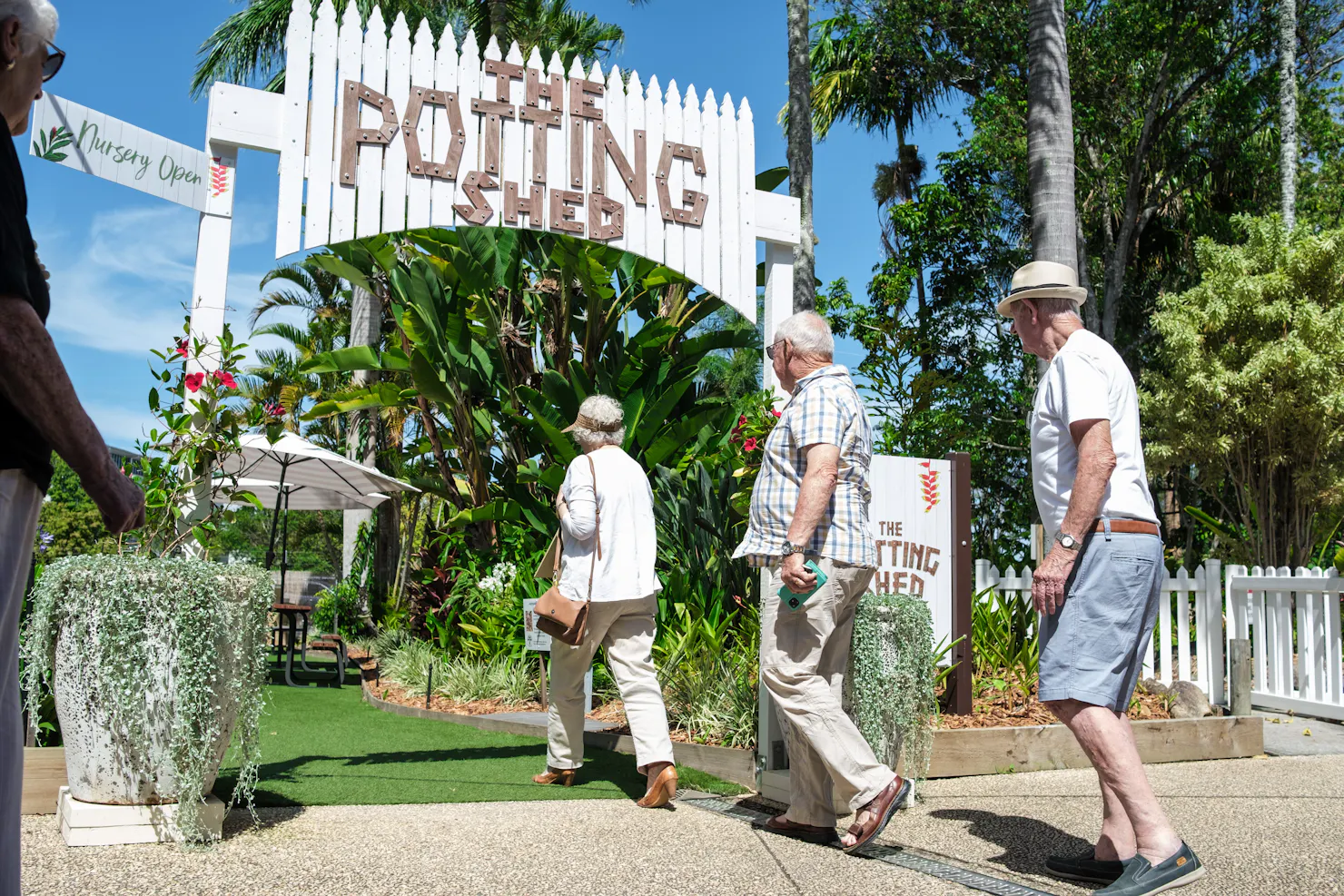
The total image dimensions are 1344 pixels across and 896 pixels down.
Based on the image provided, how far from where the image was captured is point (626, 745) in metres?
6.16

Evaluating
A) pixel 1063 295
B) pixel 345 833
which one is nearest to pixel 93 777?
pixel 345 833

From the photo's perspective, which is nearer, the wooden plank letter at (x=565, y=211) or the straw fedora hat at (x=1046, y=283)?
the straw fedora hat at (x=1046, y=283)

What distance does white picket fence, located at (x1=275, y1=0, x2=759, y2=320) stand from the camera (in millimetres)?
5305

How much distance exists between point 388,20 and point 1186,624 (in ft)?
59.3

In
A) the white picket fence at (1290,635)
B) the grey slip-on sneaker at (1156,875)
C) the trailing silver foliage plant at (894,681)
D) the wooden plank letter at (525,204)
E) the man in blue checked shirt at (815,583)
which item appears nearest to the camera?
the grey slip-on sneaker at (1156,875)

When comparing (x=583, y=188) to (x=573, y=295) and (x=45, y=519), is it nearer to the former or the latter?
(x=573, y=295)

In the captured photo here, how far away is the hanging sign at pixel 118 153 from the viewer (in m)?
4.52

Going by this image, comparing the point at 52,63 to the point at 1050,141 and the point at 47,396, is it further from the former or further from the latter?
the point at 1050,141

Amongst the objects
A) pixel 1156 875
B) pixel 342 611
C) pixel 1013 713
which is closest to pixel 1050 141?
pixel 1013 713

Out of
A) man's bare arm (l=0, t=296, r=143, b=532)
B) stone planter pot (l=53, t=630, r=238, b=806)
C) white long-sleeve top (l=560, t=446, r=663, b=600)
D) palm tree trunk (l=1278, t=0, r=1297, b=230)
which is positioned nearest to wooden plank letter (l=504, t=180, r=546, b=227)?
white long-sleeve top (l=560, t=446, r=663, b=600)

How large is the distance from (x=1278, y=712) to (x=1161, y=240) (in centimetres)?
1620

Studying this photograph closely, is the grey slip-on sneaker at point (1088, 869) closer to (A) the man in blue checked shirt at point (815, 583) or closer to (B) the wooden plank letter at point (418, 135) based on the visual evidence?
(A) the man in blue checked shirt at point (815, 583)

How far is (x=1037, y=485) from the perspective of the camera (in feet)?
12.0

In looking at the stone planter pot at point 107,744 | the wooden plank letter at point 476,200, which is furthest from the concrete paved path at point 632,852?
the wooden plank letter at point 476,200
